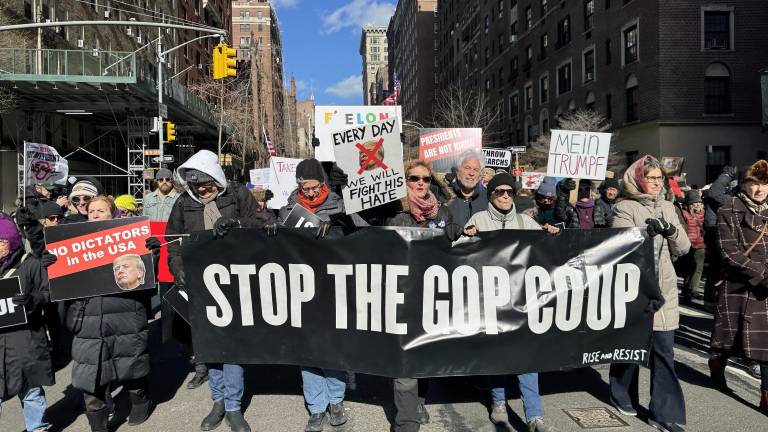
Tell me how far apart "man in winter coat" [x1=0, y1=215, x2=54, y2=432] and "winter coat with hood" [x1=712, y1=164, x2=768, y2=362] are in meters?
5.28

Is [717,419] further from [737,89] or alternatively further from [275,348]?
[737,89]

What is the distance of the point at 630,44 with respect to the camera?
3086 centimetres

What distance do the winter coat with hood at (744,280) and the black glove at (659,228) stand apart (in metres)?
0.78

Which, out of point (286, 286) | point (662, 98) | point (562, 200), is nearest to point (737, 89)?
point (662, 98)

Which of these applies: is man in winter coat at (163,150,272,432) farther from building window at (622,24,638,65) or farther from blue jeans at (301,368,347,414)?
building window at (622,24,638,65)

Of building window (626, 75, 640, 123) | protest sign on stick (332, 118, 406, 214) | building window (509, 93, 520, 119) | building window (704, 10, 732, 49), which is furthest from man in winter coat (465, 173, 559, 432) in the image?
building window (509, 93, 520, 119)

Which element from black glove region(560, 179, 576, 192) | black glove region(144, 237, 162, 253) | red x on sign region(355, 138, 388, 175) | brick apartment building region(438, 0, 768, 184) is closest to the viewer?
black glove region(144, 237, 162, 253)

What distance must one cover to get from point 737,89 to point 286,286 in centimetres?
3155

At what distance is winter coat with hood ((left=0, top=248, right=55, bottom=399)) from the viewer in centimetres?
385

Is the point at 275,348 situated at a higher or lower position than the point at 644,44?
lower

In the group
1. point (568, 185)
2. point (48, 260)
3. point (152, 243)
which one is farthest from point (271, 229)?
point (568, 185)

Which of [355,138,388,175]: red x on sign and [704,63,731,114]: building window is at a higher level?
[704,63,731,114]: building window

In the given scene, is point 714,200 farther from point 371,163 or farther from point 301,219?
point 301,219

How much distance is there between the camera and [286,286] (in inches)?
162
